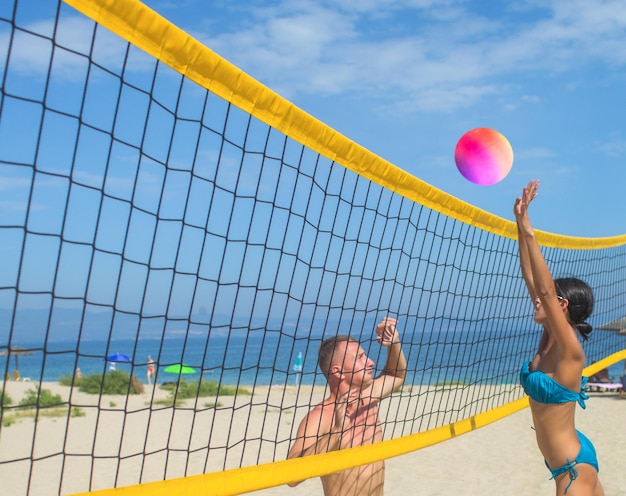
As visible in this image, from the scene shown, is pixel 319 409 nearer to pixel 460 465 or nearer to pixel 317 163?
pixel 317 163

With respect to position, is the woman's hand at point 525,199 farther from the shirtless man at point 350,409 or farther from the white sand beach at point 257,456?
the white sand beach at point 257,456

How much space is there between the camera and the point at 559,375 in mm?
3471

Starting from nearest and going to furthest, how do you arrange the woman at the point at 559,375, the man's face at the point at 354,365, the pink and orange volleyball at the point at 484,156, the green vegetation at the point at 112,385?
the woman at the point at 559,375, the man's face at the point at 354,365, the pink and orange volleyball at the point at 484,156, the green vegetation at the point at 112,385

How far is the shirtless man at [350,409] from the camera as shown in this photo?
3.50m

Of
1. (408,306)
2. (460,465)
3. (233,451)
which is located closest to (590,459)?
(408,306)

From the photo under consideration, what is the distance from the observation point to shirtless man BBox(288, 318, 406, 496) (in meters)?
3.50

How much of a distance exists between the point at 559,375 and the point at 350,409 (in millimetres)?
963

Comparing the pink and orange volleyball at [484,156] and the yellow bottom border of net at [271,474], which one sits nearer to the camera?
the yellow bottom border of net at [271,474]

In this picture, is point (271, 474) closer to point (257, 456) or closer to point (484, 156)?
point (484, 156)

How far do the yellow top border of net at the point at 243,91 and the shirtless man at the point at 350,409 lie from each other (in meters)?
0.80

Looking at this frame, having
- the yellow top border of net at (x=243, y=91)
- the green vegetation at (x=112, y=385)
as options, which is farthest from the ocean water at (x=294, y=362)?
the yellow top border of net at (x=243, y=91)

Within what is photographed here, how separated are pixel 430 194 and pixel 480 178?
73cm

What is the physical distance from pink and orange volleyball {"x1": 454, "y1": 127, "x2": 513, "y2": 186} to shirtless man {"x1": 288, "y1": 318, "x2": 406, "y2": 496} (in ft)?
5.38

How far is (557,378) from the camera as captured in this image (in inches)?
137
